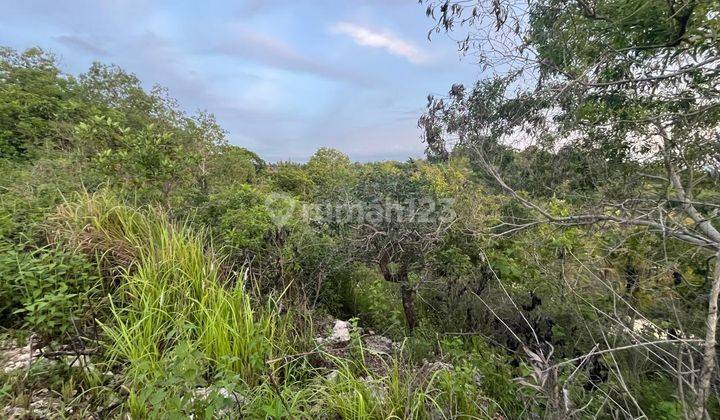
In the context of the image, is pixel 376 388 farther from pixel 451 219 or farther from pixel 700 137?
pixel 700 137

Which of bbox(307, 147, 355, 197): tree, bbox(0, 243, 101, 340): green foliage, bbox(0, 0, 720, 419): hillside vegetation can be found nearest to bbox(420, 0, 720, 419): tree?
bbox(0, 0, 720, 419): hillside vegetation

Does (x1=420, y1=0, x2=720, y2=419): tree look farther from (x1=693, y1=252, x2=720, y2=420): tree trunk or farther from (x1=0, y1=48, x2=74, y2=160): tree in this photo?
(x1=0, y1=48, x2=74, y2=160): tree

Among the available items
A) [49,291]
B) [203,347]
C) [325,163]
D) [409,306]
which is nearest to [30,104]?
[49,291]

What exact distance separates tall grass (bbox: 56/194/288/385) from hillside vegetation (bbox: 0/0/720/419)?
2cm

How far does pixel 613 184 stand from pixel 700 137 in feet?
2.69

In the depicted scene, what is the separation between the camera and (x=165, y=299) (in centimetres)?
236

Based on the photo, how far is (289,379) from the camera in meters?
2.14

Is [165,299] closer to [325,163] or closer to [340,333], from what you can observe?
[340,333]

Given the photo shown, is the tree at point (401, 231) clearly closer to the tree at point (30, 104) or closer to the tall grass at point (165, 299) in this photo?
the tall grass at point (165, 299)

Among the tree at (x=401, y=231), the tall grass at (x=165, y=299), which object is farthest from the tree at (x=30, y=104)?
the tree at (x=401, y=231)

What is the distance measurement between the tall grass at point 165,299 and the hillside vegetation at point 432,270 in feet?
0.07

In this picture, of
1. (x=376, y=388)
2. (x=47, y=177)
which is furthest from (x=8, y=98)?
(x=376, y=388)

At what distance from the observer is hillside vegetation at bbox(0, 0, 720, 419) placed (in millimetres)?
1796

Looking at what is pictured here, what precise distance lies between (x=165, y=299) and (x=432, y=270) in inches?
90.2
